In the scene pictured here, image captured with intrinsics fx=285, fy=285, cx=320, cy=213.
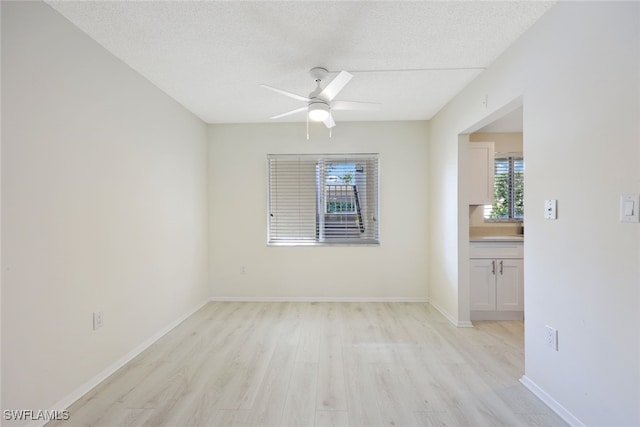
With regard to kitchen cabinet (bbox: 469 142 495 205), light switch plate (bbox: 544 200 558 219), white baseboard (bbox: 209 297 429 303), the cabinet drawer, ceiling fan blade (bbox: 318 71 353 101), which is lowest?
white baseboard (bbox: 209 297 429 303)

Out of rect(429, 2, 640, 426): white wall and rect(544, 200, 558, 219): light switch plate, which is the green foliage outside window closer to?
rect(429, 2, 640, 426): white wall

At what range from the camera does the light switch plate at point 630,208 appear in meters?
1.29

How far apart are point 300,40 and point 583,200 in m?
2.06

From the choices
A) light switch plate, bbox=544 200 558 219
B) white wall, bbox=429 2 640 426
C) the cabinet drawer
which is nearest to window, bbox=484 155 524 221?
the cabinet drawer

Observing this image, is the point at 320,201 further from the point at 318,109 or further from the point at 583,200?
the point at 583,200

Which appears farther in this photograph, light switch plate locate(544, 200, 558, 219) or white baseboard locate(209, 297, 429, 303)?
white baseboard locate(209, 297, 429, 303)

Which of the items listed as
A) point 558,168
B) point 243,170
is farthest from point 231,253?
point 558,168

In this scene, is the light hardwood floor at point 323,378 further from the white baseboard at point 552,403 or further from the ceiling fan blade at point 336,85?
the ceiling fan blade at point 336,85

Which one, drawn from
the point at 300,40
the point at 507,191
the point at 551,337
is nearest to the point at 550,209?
the point at 551,337

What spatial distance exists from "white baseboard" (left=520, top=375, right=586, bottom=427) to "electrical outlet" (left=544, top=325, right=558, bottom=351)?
13.0 inches

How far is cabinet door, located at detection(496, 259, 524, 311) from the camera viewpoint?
3271mm

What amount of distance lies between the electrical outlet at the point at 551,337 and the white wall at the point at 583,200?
39mm

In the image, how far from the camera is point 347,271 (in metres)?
4.03

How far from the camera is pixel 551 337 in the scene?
1.80 m
